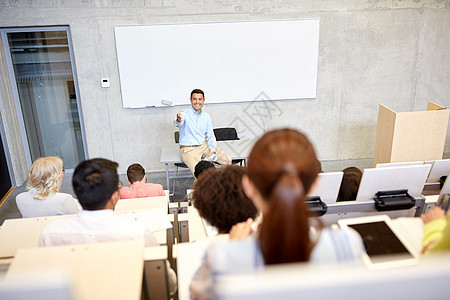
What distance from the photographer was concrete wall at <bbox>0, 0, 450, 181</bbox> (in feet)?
15.2

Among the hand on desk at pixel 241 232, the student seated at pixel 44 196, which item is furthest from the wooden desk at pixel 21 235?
the hand on desk at pixel 241 232

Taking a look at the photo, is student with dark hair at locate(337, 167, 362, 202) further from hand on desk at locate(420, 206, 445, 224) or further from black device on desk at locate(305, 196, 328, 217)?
hand on desk at locate(420, 206, 445, 224)

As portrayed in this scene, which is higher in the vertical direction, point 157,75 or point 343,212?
point 157,75

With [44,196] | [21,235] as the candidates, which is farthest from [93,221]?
[44,196]

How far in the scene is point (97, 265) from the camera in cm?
117

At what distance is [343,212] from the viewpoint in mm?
2402

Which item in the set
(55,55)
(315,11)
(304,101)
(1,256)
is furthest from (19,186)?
(315,11)

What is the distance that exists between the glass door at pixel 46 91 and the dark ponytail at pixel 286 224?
15.7ft

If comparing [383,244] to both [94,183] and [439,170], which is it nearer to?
[94,183]

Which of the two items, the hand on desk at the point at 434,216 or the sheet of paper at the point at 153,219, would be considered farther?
the sheet of paper at the point at 153,219

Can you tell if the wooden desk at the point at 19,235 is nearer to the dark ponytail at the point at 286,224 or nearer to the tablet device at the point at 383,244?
the dark ponytail at the point at 286,224

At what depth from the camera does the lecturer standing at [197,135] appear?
4.24 m

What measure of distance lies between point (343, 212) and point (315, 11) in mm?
3467

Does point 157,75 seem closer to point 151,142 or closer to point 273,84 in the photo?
point 151,142
